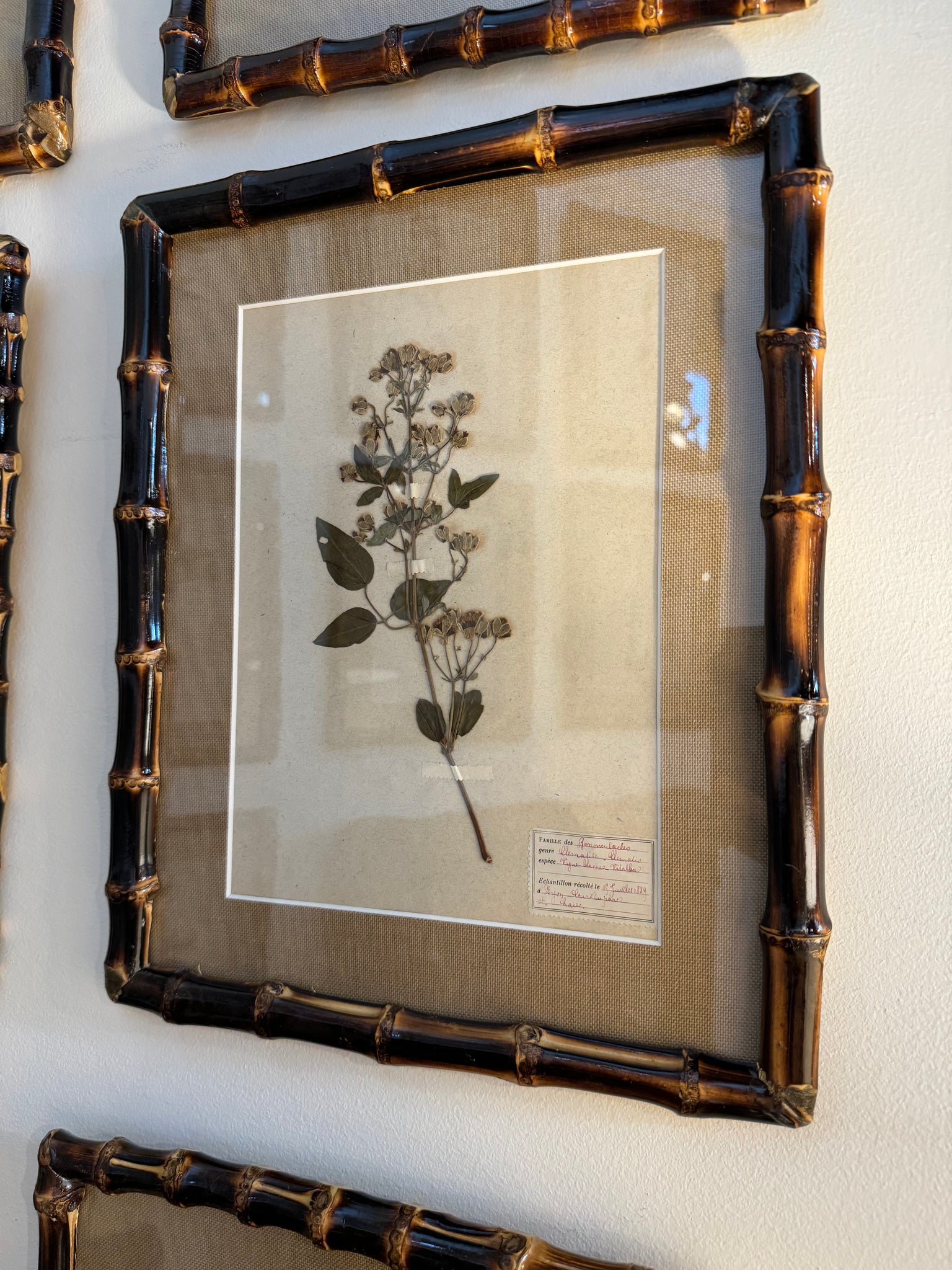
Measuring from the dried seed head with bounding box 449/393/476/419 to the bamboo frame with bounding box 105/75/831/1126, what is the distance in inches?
6.2

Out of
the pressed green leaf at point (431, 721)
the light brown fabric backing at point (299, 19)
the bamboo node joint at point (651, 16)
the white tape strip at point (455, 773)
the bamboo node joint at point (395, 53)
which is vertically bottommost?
the white tape strip at point (455, 773)

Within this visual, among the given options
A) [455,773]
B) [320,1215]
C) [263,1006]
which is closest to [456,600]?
[455,773]

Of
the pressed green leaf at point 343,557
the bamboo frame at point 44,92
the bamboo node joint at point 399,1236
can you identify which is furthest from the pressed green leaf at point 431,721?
the bamboo frame at point 44,92

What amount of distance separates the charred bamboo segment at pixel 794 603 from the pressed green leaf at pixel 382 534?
264 millimetres

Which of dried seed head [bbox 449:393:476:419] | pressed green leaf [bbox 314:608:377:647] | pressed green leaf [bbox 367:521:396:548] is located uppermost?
dried seed head [bbox 449:393:476:419]

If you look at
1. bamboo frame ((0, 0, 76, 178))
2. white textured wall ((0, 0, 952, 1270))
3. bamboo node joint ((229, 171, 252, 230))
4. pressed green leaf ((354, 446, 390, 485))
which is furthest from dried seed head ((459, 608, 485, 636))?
bamboo frame ((0, 0, 76, 178))

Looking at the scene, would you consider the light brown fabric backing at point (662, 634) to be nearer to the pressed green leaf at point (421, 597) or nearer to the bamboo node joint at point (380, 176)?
the bamboo node joint at point (380, 176)

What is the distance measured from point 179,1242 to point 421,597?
53cm

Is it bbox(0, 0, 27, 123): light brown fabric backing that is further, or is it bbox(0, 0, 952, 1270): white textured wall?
bbox(0, 0, 27, 123): light brown fabric backing

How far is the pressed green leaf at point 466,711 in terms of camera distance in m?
0.61

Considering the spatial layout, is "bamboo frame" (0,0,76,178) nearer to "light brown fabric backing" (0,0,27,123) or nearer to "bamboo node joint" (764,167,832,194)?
"light brown fabric backing" (0,0,27,123)

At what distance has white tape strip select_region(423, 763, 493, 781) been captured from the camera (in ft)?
1.99

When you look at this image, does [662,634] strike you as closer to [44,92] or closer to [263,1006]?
[263,1006]

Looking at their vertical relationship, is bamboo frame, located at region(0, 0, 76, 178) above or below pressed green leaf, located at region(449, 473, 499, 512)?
above
